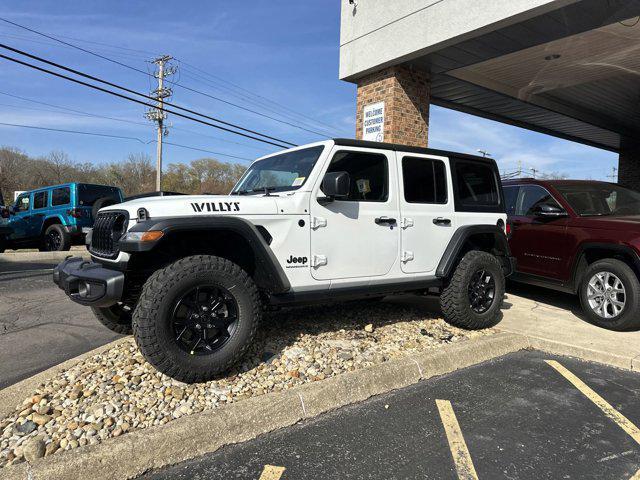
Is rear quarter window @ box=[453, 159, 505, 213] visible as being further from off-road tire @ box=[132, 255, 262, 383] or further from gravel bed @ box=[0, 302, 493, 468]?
off-road tire @ box=[132, 255, 262, 383]

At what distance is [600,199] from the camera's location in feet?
19.8

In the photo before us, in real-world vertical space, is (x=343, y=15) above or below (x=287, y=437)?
above

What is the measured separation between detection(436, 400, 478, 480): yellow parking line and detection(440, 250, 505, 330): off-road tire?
1483mm

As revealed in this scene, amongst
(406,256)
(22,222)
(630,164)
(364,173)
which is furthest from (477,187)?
(630,164)

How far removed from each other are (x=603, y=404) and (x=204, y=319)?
306 centimetres

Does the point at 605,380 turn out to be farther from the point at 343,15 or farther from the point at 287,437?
the point at 343,15

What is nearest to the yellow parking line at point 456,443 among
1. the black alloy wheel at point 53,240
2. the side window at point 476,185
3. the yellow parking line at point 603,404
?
the yellow parking line at point 603,404

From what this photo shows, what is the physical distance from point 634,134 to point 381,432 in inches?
633

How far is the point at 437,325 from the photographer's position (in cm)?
475

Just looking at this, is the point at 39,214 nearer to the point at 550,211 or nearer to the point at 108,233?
the point at 108,233

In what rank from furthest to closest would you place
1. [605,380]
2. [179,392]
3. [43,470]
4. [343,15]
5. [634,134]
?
[634,134]
[343,15]
[605,380]
[179,392]
[43,470]

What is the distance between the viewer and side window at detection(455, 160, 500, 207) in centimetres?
478

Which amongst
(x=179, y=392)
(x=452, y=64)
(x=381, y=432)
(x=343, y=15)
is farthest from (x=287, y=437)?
(x=343, y=15)

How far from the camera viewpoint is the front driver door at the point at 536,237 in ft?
18.8
